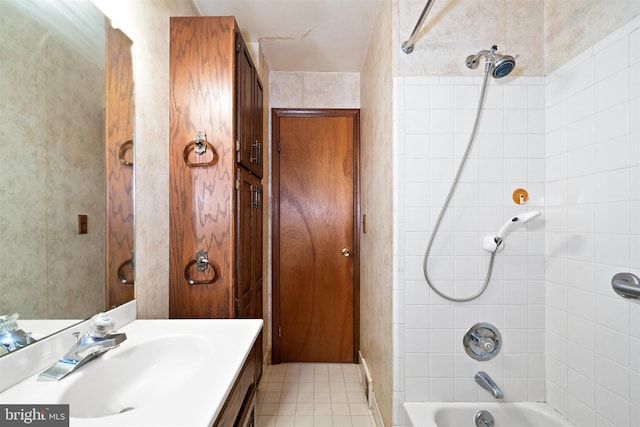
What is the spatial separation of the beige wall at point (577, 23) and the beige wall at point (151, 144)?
181cm

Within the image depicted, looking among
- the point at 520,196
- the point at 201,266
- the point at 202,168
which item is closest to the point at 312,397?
the point at 201,266

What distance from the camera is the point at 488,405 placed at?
1.33 m

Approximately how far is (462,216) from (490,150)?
337 mm

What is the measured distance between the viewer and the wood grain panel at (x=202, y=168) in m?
1.41

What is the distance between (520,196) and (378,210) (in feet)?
2.29

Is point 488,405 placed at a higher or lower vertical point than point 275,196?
lower

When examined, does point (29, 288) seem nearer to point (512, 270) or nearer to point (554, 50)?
point (512, 270)

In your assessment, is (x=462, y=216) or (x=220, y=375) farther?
(x=462, y=216)

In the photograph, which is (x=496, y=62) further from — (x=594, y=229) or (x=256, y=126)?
(x=256, y=126)

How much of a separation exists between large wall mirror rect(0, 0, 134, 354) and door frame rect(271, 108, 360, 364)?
4.60 feet

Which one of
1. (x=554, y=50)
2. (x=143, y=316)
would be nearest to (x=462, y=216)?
(x=554, y=50)

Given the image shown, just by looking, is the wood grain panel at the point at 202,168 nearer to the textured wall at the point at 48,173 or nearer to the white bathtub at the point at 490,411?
the textured wall at the point at 48,173

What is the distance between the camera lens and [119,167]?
1.09m

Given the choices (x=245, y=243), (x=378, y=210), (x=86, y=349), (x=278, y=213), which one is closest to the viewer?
(x=86, y=349)
